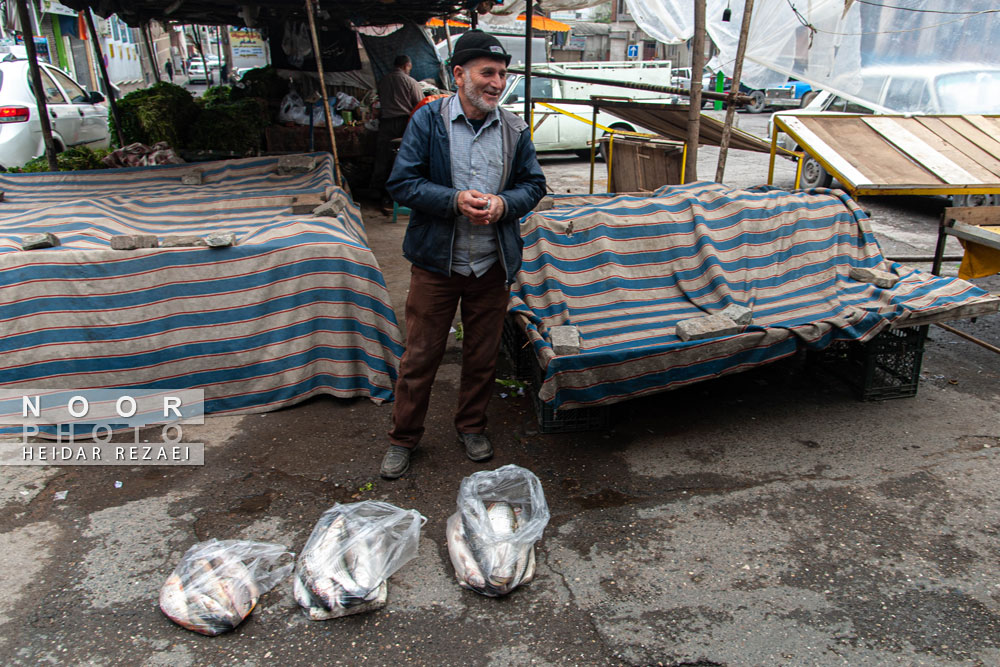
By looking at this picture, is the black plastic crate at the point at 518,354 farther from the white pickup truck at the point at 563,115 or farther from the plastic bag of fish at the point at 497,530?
the white pickup truck at the point at 563,115

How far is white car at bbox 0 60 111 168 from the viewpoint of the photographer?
8250 millimetres

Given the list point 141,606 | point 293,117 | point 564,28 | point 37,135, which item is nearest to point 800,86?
point 564,28

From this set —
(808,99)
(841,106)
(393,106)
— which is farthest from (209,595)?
(808,99)

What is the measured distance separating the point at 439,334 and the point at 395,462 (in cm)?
63

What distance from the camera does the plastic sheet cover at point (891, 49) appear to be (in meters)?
7.49

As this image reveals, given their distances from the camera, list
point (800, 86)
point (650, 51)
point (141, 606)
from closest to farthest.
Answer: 1. point (141, 606)
2. point (800, 86)
3. point (650, 51)

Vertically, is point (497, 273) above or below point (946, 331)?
above

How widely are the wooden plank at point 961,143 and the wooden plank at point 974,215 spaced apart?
51 cm

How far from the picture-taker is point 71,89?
9.93 m

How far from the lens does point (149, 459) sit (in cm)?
318

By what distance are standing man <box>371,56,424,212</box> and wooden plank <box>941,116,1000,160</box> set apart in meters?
5.33

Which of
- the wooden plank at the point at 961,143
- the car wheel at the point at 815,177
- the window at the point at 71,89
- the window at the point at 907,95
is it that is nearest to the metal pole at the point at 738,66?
the wooden plank at the point at 961,143

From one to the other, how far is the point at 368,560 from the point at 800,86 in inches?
874

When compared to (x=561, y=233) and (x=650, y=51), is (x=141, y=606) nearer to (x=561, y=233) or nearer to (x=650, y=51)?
(x=561, y=233)
